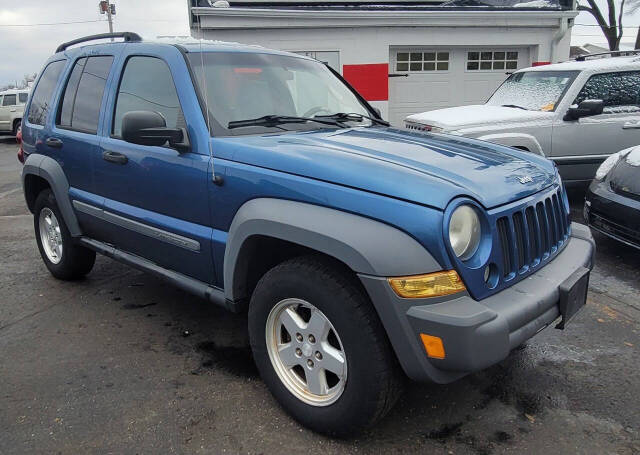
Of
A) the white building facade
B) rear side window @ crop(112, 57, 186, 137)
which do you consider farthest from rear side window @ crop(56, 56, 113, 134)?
the white building facade

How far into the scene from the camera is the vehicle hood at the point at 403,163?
7.34ft

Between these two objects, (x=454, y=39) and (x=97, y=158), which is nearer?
(x=97, y=158)

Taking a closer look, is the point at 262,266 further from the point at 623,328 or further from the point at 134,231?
the point at 623,328

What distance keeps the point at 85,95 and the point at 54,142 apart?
0.47 metres

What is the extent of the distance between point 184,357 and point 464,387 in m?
1.69

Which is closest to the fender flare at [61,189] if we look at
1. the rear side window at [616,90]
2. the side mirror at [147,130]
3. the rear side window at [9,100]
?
the side mirror at [147,130]

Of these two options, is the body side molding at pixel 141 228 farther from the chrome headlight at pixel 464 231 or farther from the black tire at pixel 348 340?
the chrome headlight at pixel 464 231

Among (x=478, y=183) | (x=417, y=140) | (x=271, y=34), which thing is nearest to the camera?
(x=478, y=183)

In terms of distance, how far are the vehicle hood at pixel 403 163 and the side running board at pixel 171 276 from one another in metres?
0.77

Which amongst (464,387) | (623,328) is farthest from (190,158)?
(623,328)

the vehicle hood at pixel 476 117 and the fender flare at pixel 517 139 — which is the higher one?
the vehicle hood at pixel 476 117

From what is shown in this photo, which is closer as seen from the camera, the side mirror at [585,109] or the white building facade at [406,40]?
the side mirror at [585,109]

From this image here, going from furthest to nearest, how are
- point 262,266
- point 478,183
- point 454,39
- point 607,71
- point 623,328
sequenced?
point 454,39, point 607,71, point 623,328, point 262,266, point 478,183

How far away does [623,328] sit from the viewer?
363cm
